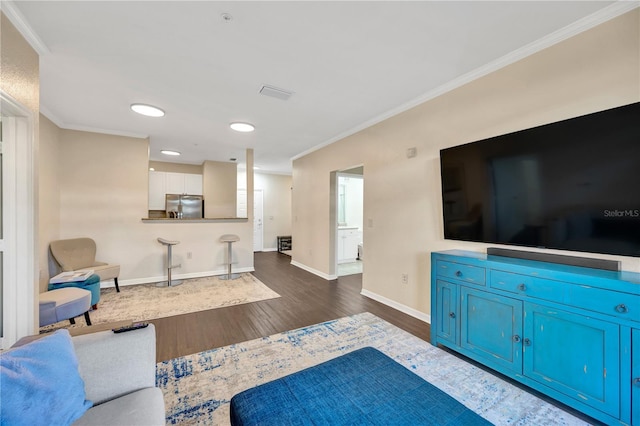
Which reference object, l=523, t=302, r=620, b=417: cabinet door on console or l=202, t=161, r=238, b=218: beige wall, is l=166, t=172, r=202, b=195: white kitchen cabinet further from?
l=523, t=302, r=620, b=417: cabinet door on console

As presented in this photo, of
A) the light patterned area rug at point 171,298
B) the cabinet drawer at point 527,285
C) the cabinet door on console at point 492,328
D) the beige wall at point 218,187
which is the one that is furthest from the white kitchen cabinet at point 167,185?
the cabinet drawer at point 527,285

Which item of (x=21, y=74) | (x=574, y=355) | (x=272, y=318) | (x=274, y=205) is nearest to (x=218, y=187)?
(x=274, y=205)

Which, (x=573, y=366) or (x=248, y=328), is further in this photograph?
(x=248, y=328)

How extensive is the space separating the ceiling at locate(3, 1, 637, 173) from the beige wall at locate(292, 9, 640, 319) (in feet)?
0.55

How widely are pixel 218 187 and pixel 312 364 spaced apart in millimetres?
5779

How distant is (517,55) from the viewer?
2201 mm

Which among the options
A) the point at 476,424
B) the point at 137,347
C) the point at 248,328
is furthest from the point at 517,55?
the point at 248,328

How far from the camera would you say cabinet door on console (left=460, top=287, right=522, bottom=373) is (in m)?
1.88

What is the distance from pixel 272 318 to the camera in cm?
315

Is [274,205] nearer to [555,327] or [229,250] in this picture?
[229,250]

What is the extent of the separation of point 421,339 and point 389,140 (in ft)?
8.20

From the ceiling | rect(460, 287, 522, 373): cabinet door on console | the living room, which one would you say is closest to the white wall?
the living room

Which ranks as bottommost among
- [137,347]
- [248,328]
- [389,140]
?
[248,328]

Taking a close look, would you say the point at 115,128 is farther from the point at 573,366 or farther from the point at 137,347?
the point at 573,366
